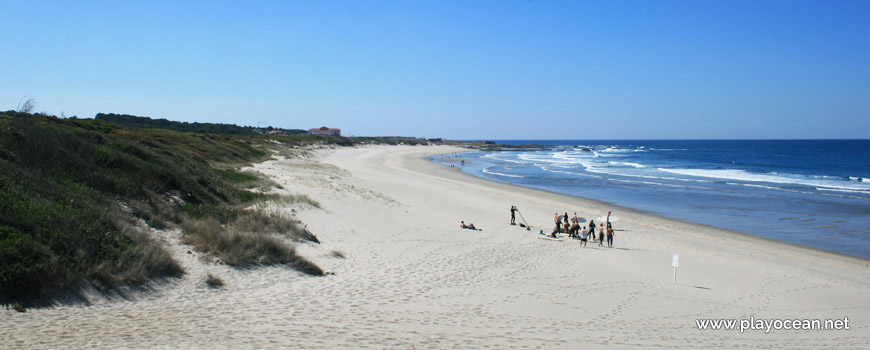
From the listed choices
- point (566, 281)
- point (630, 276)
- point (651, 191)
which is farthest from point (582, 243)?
point (651, 191)

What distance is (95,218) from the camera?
332 inches

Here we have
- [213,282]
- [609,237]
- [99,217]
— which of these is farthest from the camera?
[609,237]

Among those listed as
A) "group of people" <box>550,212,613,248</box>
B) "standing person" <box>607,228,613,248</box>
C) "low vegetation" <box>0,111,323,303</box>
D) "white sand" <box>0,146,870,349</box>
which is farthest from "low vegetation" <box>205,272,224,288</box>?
"standing person" <box>607,228,613,248</box>

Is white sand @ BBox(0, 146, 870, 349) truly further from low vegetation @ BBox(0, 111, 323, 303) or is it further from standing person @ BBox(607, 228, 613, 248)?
low vegetation @ BBox(0, 111, 323, 303)

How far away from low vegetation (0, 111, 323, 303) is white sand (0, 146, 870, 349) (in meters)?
0.50

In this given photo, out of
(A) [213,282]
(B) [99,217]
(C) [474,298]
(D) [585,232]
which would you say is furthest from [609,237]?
(B) [99,217]

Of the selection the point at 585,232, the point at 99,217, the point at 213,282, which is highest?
the point at 99,217

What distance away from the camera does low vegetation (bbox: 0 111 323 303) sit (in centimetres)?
668

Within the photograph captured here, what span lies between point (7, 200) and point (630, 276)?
11.5 m

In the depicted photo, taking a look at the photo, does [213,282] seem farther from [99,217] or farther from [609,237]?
[609,237]

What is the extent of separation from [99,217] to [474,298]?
660cm

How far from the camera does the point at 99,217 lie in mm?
8570

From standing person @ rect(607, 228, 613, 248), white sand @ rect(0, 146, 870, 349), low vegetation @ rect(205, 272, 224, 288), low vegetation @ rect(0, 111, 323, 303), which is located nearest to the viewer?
white sand @ rect(0, 146, 870, 349)

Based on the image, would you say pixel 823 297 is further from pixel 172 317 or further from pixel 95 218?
pixel 95 218
